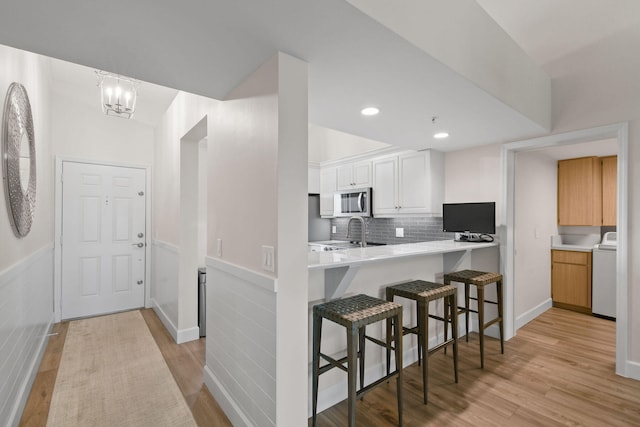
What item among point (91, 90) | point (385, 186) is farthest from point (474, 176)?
point (91, 90)

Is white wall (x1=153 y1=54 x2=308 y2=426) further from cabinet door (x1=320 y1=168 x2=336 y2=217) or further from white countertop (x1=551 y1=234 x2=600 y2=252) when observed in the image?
white countertop (x1=551 y1=234 x2=600 y2=252)

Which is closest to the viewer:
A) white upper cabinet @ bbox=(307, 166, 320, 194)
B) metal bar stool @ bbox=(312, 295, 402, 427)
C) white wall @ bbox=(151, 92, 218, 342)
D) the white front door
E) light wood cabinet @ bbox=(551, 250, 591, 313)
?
metal bar stool @ bbox=(312, 295, 402, 427)

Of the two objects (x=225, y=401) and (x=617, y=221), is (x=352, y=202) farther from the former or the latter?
(x=225, y=401)

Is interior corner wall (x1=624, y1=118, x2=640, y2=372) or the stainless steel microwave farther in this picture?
the stainless steel microwave

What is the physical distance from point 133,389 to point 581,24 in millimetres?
4852

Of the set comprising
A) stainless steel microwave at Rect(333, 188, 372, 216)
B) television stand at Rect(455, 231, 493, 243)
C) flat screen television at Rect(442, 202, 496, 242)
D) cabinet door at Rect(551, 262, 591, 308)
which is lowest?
cabinet door at Rect(551, 262, 591, 308)

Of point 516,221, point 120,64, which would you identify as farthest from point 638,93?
point 120,64

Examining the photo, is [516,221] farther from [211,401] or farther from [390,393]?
[211,401]

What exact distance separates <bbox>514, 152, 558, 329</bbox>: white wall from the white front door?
Answer: 4.94m

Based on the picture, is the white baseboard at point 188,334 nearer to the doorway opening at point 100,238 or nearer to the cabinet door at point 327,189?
the doorway opening at point 100,238

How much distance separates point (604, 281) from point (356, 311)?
3978 mm

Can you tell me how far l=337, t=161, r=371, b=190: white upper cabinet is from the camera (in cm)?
431

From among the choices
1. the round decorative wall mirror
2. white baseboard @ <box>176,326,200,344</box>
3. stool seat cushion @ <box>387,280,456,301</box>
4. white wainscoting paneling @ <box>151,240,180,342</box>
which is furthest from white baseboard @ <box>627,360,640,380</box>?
the round decorative wall mirror

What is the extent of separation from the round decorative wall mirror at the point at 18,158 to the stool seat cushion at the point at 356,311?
199cm
